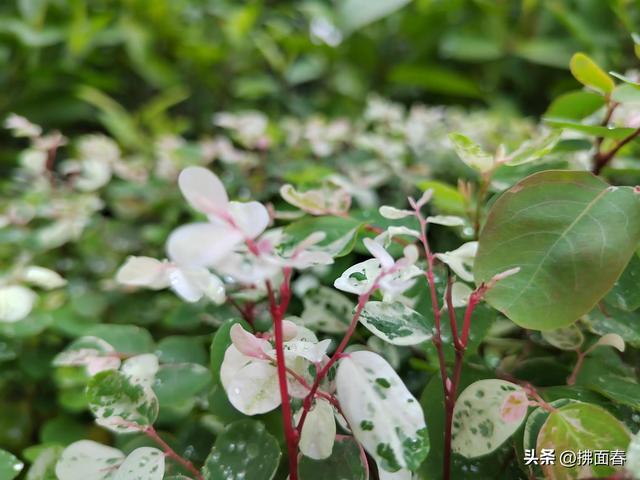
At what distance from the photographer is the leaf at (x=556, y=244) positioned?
0.34 m

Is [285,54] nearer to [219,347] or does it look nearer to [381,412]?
[219,347]

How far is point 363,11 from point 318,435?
1.32 metres

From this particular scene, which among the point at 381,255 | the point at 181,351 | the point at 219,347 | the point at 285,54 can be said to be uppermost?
the point at 381,255

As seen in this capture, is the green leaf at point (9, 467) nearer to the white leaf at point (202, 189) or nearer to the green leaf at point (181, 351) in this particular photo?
the green leaf at point (181, 351)

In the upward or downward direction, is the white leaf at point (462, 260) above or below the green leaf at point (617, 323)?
above

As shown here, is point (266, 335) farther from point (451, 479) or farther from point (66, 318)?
point (66, 318)

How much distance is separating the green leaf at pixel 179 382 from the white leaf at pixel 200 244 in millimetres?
247

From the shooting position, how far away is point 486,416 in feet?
1.11

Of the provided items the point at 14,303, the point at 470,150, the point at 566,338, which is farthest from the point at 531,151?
the point at 14,303

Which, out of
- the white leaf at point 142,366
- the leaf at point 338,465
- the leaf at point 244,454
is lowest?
the white leaf at point 142,366

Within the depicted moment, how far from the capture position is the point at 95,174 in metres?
0.92

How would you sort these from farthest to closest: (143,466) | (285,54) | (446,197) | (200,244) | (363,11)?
(285,54) < (363,11) < (446,197) < (143,466) < (200,244)

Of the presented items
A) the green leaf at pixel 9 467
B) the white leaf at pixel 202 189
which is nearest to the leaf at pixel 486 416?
the white leaf at pixel 202 189

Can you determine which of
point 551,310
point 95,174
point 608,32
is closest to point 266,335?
point 551,310
